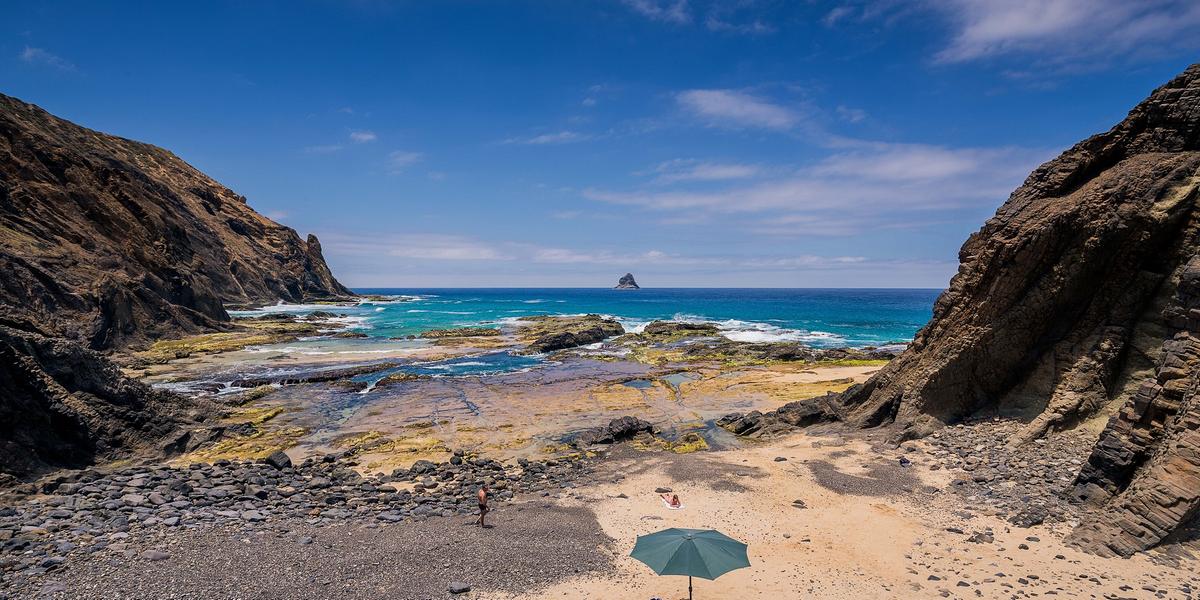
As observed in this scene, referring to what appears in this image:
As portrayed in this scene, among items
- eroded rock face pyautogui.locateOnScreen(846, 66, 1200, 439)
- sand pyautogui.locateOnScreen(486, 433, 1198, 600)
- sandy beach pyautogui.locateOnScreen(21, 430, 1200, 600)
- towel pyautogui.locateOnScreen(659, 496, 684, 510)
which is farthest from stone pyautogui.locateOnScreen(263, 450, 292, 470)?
eroded rock face pyautogui.locateOnScreen(846, 66, 1200, 439)

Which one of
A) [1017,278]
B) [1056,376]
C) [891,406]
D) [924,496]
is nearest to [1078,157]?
[1017,278]

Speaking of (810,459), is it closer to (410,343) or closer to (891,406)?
(891,406)

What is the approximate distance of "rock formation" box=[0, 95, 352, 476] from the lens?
22078 mm

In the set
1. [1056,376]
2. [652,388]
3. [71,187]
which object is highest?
[71,187]

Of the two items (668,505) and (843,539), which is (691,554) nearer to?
(843,539)

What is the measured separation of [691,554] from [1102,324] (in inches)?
766

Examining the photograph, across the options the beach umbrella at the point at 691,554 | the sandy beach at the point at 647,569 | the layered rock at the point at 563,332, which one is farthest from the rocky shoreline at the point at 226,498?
the layered rock at the point at 563,332

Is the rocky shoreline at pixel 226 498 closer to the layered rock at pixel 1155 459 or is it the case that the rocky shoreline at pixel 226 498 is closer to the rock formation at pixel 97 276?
the rock formation at pixel 97 276

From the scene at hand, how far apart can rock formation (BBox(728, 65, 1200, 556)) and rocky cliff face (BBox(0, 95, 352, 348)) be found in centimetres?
4340

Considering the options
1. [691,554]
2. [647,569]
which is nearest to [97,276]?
[647,569]

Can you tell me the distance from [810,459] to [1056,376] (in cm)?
986

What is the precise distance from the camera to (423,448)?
93.1ft

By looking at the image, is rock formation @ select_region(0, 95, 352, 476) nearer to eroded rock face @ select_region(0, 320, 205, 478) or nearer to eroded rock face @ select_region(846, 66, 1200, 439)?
eroded rock face @ select_region(0, 320, 205, 478)

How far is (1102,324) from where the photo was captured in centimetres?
2039
